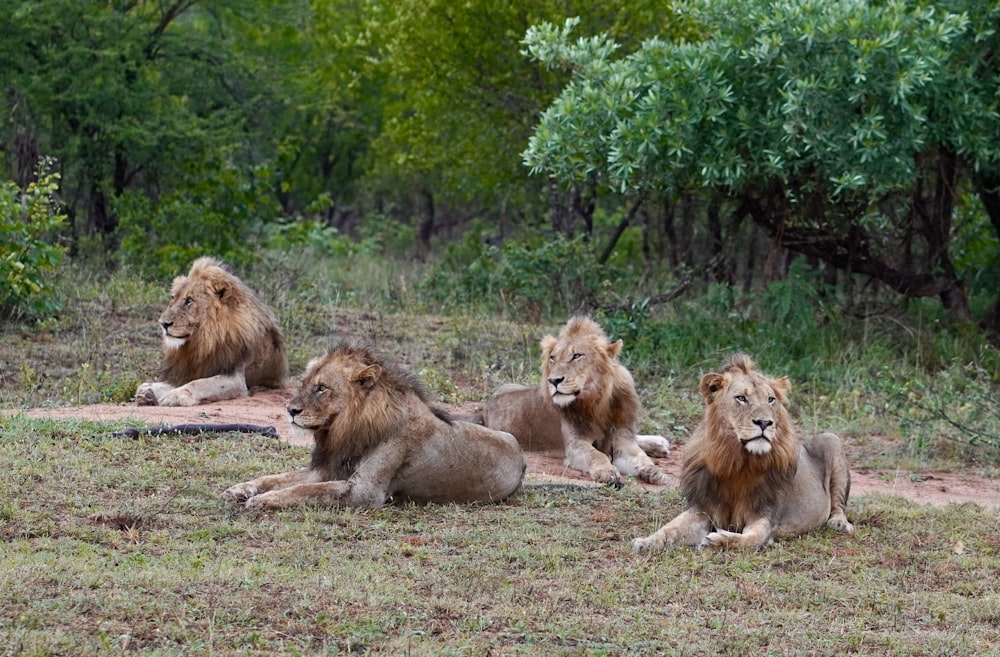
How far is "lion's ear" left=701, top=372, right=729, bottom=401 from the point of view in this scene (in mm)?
7098

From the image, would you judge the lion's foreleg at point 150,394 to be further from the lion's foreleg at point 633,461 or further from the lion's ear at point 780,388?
the lion's ear at point 780,388

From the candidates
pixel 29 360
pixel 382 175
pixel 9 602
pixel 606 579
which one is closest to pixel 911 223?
pixel 29 360

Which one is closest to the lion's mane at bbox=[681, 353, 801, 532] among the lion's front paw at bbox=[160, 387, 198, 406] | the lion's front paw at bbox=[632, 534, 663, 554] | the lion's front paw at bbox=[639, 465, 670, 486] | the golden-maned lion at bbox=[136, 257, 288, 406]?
the lion's front paw at bbox=[632, 534, 663, 554]

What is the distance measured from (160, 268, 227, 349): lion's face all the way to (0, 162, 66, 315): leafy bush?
2.70m

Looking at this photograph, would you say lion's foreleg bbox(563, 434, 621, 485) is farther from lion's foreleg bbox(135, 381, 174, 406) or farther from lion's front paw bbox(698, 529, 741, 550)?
lion's foreleg bbox(135, 381, 174, 406)

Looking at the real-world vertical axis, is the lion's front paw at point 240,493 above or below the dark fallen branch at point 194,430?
below

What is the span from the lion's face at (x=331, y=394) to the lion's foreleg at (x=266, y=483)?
27 cm

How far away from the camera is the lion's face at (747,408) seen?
22.7ft

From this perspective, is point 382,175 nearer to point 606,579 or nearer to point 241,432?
point 241,432

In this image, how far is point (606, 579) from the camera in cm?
629

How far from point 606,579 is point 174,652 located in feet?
6.85

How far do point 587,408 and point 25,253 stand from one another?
20.6 ft

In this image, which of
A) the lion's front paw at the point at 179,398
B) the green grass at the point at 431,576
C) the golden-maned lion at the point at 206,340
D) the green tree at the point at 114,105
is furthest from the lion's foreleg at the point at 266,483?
the green tree at the point at 114,105

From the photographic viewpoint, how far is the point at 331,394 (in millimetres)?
7414
